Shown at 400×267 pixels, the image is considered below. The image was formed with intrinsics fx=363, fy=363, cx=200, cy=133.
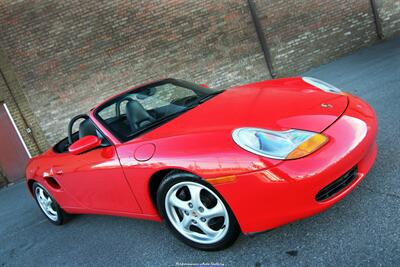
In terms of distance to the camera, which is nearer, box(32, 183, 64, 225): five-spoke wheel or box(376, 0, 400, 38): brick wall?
box(32, 183, 64, 225): five-spoke wheel

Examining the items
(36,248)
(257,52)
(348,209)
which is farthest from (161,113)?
(257,52)

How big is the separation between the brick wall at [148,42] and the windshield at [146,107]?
4993mm

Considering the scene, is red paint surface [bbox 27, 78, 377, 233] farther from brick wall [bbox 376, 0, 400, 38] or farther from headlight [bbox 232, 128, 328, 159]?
brick wall [bbox 376, 0, 400, 38]

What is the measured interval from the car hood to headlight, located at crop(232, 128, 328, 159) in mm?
77

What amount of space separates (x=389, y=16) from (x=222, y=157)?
906cm

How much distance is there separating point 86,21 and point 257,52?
4.12 metres

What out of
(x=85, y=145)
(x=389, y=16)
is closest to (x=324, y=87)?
(x=85, y=145)

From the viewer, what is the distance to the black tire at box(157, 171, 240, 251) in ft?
7.93

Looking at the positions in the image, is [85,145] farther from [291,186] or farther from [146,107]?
[291,186]

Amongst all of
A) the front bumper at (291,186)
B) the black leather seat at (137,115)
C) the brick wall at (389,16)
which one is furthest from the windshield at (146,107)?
the brick wall at (389,16)

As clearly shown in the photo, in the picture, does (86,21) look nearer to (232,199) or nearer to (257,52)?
(257,52)

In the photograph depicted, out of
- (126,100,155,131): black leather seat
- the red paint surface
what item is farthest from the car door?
(126,100,155,131): black leather seat

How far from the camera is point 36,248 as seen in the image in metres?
3.85

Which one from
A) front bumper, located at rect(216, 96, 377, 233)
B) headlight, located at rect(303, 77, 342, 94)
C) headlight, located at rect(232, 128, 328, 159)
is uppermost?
headlight, located at rect(232, 128, 328, 159)
